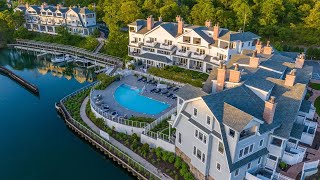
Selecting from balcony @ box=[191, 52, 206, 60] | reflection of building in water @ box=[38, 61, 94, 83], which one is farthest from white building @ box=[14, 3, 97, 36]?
balcony @ box=[191, 52, 206, 60]

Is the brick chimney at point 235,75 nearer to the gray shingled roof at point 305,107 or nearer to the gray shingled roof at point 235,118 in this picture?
the gray shingled roof at point 235,118

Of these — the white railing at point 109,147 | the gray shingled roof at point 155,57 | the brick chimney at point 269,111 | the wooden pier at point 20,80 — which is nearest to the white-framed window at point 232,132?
the brick chimney at point 269,111

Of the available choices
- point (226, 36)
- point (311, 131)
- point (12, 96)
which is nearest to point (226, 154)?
point (311, 131)

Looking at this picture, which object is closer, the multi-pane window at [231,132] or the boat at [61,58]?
the multi-pane window at [231,132]

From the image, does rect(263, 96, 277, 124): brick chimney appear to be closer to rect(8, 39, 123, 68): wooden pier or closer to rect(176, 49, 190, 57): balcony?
rect(176, 49, 190, 57): balcony

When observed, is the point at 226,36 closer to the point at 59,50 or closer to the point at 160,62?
the point at 160,62

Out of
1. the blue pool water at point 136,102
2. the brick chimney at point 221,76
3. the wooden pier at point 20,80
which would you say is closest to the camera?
the brick chimney at point 221,76
